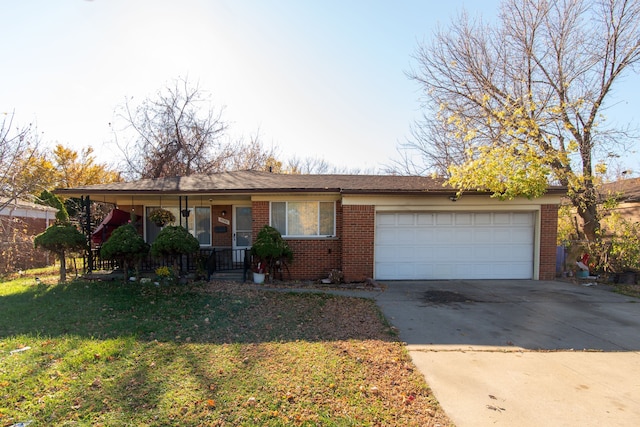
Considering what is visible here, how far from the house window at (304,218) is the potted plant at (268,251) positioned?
0.67 m

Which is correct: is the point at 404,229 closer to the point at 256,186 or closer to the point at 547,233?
the point at 547,233

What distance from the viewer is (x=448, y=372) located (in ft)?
13.5

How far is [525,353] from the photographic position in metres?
4.77

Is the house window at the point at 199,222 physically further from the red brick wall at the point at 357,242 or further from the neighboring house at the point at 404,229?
the red brick wall at the point at 357,242

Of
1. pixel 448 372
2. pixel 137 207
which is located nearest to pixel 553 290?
pixel 448 372

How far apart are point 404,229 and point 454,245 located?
165 centimetres

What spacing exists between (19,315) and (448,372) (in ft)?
24.4

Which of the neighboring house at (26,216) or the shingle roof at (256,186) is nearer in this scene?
the shingle roof at (256,186)

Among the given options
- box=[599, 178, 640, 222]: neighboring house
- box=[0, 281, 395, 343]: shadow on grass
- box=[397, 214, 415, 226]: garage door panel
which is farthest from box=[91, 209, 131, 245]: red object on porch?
box=[599, 178, 640, 222]: neighboring house

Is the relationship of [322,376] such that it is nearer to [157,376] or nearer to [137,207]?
[157,376]

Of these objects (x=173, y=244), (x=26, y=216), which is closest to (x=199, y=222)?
(x=173, y=244)

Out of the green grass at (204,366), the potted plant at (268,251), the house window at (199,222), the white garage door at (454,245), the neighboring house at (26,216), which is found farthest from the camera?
the neighboring house at (26,216)

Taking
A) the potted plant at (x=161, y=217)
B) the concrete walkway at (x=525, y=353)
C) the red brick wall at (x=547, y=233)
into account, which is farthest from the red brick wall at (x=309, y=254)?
the red brick wall at (x=547, y=233)

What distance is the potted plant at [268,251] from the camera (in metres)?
9.05
